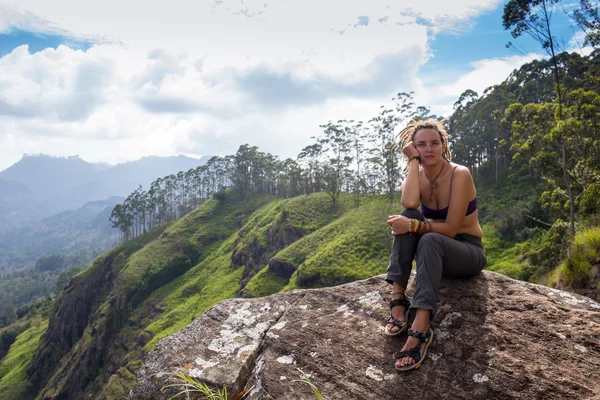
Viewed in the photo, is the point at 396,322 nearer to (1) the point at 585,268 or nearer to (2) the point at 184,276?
(1) the point at 585,268

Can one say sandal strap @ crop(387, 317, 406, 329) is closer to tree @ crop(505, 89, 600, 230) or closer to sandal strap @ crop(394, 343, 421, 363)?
sandal strap @ crop(394, 343, 421, 363)

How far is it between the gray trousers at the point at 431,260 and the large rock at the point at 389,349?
1.09ft

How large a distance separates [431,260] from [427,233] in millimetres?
328

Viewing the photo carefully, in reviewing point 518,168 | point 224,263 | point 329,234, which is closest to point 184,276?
point 224,263

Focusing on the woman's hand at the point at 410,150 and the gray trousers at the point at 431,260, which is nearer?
the gray trousers at the point at 431,260

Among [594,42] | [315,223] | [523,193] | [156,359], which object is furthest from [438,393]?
[315,223]

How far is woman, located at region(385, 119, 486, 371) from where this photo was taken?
3506 millimetres

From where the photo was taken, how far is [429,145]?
4.42 meters

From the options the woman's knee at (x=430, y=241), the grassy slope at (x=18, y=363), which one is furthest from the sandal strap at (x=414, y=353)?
the grassy slope at (x=18, y=363)

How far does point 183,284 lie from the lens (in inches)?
2445

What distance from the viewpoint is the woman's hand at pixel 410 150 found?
459 centimetres

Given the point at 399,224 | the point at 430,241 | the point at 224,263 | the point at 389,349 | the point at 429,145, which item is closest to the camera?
the point at 389,349

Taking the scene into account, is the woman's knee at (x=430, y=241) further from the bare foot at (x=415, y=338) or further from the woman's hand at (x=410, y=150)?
the woman's hand at (x=410, y=150)

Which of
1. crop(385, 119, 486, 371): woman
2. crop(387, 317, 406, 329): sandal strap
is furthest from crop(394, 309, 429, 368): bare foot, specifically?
crop(387, 317, 406, 329): sandal strap
